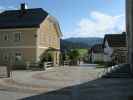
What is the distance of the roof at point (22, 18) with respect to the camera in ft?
134

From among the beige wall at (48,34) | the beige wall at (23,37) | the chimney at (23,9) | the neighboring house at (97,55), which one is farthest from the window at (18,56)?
the neighboring house at (97,55)

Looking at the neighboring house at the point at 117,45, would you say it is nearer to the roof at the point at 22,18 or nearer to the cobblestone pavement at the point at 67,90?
the roof at the point at 22,18

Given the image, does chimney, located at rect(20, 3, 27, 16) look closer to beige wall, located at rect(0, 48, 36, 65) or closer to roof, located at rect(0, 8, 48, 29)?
roof, located at rect(0, 8, 48, 29)

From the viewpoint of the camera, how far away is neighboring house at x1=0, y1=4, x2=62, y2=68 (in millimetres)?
40219

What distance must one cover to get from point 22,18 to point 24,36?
143 inches

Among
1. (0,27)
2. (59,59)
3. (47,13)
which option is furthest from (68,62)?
(0,27)

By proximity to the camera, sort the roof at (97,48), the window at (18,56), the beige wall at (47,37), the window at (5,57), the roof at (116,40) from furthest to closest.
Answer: the roof at (97,48), the roof at (116,40), the window at (5,57), the beige wall at (47,37), the window at (18,56)

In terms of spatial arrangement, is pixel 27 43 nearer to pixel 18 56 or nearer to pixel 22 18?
pixel 18 56

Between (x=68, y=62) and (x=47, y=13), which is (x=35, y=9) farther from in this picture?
(x=68, y=62)

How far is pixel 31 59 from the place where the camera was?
40219 mm

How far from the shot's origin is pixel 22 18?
141ft

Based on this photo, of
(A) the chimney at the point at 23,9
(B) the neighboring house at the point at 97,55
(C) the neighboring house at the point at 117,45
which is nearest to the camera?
(A) the chimney at the point at 23,9

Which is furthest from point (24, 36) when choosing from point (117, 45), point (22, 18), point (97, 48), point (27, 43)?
point (97, 48)

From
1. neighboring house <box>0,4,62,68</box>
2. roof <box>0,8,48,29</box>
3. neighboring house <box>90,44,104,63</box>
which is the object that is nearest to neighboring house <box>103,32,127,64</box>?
neighboring house <box>90,44,104,63</box>
